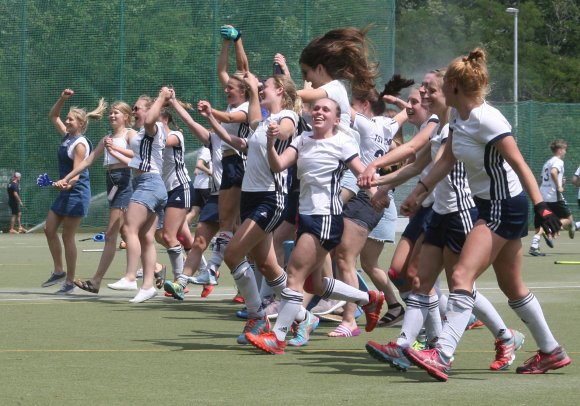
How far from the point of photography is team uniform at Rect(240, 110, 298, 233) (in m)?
9.00

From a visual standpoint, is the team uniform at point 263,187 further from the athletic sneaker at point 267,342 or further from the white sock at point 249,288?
the athletic sneaker at point 267,342

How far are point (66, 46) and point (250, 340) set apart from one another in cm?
2301

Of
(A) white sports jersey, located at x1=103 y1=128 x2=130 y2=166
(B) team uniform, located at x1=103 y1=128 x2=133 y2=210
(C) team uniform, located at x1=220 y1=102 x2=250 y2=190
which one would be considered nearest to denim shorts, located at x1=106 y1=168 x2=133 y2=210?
(B) team uniform, located at x1=103 y1=128 x2=133 y2=210

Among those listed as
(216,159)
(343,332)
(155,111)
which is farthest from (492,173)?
(216,159)

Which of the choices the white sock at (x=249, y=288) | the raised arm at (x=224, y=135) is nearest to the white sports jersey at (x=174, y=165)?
the raised arm at (x=224, y=135)

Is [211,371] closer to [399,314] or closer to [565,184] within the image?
[399,314]

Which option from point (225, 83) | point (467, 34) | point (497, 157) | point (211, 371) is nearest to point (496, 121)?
point (497, 157)

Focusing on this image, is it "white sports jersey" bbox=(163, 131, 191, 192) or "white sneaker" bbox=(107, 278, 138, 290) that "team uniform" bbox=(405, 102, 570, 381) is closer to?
"white sports jersey" bbox=(163, 131, 191, 192)

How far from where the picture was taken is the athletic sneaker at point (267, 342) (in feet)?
26.8

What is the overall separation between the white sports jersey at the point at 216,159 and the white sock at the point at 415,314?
4.56m

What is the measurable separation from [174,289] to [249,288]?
7.33ft

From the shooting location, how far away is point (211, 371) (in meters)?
7.44

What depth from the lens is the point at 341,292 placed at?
8734 mm

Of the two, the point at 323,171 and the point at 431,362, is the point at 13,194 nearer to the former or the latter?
the point at 323,171
